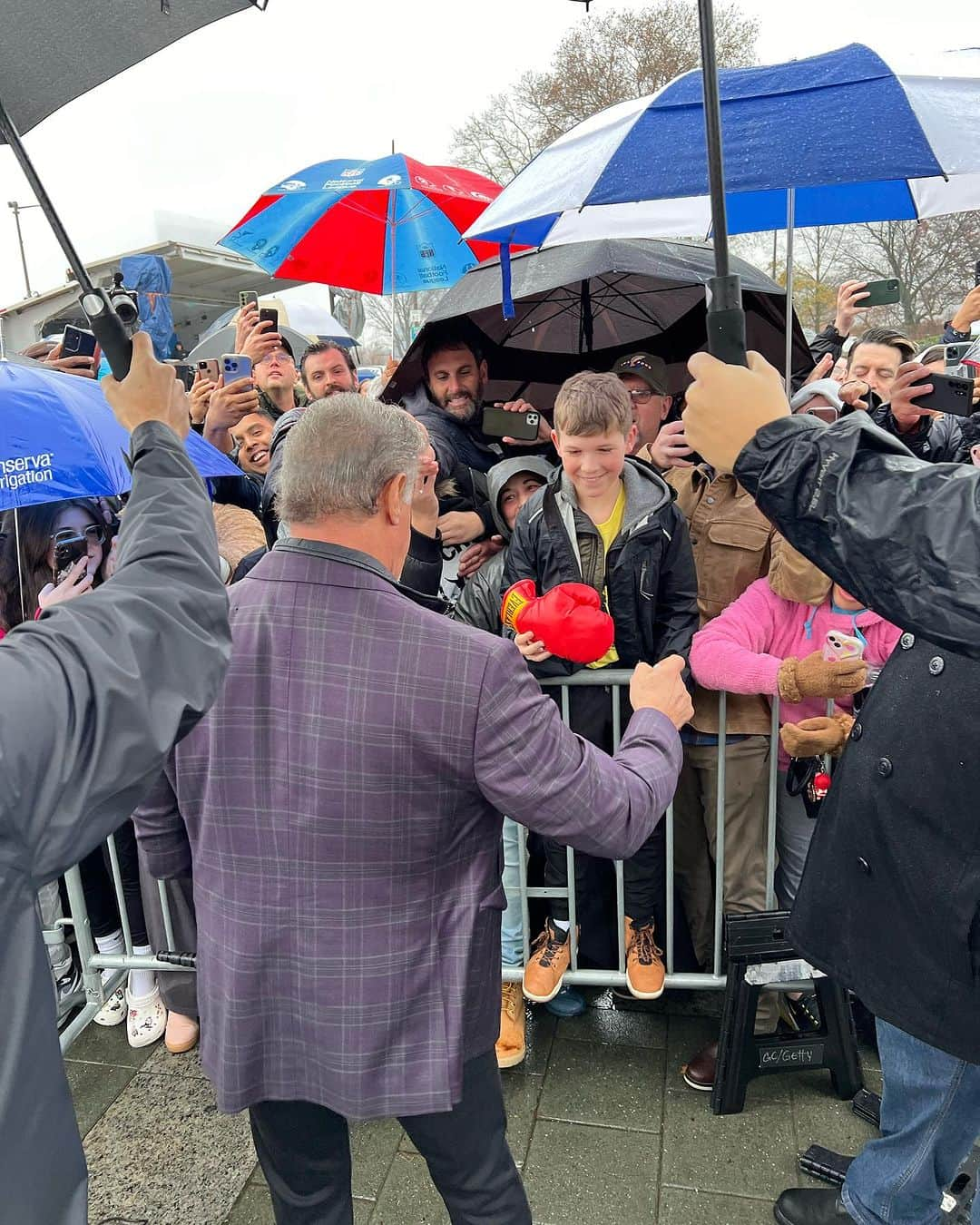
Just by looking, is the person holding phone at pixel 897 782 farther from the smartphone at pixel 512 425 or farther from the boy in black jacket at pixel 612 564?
the smartphone at pixel 512 425

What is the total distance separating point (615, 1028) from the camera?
9.77 ft

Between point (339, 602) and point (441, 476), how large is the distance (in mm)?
1991

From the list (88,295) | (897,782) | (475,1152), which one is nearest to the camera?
(88,295)

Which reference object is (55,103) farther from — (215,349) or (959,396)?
(215,349)

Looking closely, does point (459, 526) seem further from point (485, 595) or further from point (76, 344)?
point (76, 344)

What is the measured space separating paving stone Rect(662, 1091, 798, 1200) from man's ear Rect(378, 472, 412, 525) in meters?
1.97

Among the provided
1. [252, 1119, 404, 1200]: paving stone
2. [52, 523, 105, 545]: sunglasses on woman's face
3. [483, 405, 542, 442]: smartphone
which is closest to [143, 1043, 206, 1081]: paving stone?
[252, 1119, 404, 1200]: paving stone

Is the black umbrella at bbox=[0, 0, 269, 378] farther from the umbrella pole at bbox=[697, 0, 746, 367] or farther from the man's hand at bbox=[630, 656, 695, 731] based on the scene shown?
the man's hand at bbox=[630, 656, 695, 731]

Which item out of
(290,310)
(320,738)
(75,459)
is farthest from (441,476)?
(290,310)

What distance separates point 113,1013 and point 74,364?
253 centimetres

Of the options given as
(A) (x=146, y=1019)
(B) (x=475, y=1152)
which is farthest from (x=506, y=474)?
(A) (x=146, y=1019)

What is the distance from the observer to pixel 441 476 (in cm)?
351

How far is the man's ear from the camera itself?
164 cm

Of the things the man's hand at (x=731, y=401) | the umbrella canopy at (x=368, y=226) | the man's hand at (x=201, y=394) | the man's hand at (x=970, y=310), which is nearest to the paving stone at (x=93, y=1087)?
the man's hand at (x=201, y=394)
